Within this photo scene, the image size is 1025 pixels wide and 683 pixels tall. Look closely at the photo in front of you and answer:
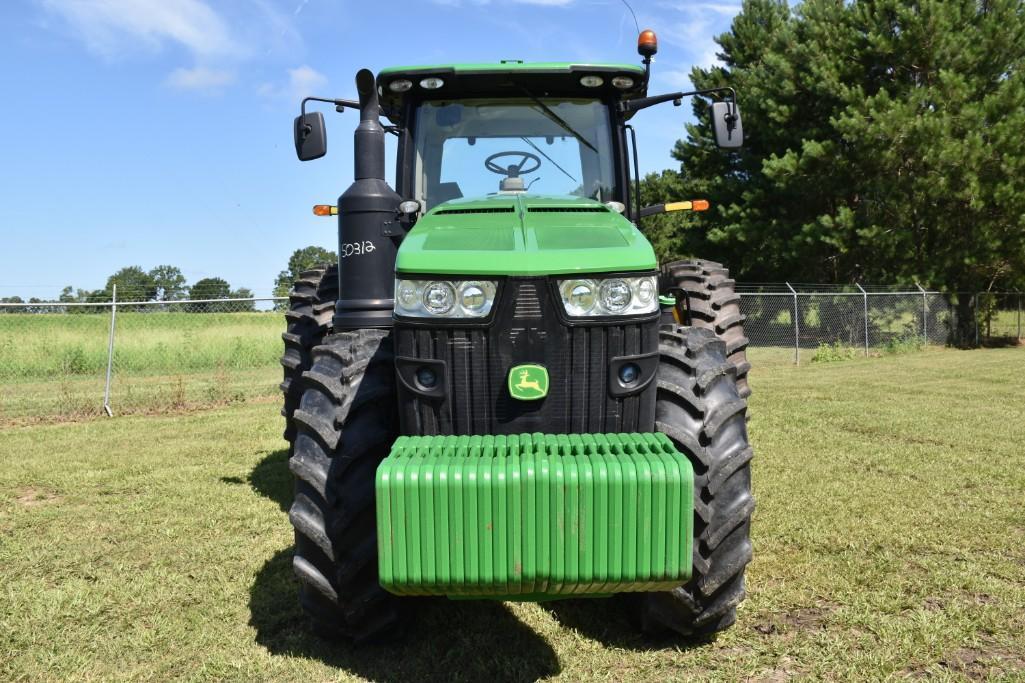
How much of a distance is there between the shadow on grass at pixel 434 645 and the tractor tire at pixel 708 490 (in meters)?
0.54

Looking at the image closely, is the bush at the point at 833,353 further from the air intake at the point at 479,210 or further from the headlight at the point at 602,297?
the headlight at the point at 602,297

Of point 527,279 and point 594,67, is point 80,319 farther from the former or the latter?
point 527,279

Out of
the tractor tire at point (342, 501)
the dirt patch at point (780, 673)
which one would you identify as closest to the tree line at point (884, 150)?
the dirt patch at point (780, 673)

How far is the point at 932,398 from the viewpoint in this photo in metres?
10.7

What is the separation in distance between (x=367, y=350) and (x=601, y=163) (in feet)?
6.47

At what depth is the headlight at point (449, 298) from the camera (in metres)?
3.05

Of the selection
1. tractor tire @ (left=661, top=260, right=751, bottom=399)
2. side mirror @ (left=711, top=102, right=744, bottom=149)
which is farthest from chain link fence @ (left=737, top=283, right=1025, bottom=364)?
side mirror @ (left=711, top=102, right=744, bottom=149)

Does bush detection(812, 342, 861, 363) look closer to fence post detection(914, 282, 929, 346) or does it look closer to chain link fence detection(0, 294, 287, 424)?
fence post detection(914, 282, 929, 346)

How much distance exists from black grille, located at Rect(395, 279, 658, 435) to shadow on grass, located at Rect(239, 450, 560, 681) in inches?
36.7

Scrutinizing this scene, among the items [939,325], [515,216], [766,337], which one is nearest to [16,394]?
[515,216]

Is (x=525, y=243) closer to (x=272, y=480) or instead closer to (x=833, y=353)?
(x=272, y=480)

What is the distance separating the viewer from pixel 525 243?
3139 mm

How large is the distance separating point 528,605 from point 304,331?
9.93 ft

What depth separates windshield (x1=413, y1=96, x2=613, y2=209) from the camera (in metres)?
4.62
